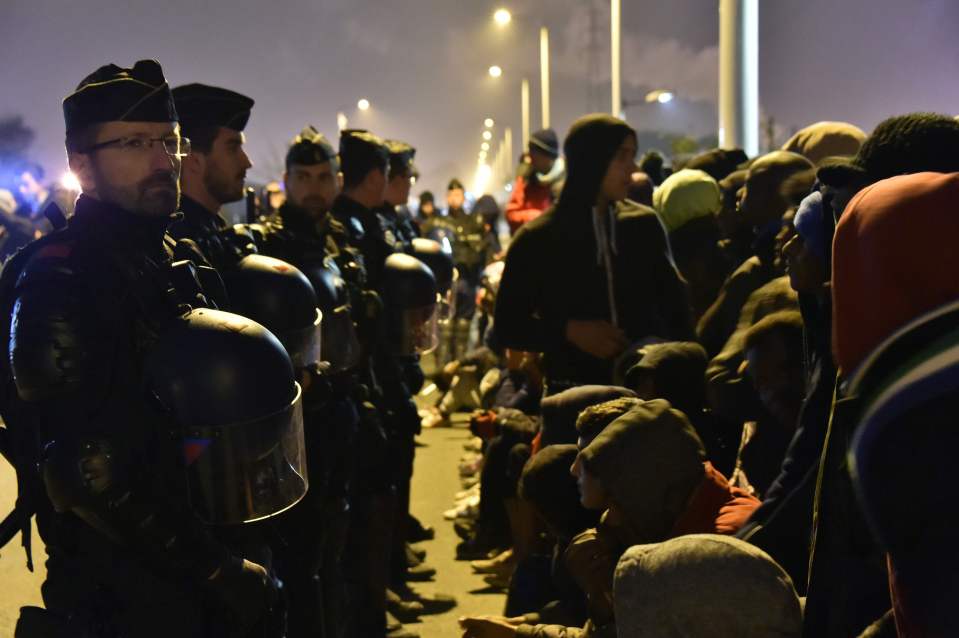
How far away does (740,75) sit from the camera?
10805 millimetres

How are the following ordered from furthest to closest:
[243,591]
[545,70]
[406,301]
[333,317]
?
[545,70] → [406,301] → [333,317] → [243,591]

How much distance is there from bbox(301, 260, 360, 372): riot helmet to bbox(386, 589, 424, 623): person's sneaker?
185 centimetres

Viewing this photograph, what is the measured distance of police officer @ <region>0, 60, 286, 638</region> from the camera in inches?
107

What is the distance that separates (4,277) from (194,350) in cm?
62

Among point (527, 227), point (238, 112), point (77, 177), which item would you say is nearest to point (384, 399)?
point (527, 227)

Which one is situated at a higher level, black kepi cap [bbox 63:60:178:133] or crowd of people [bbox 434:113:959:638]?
black kepi cap [bbox 63:60:178:133]

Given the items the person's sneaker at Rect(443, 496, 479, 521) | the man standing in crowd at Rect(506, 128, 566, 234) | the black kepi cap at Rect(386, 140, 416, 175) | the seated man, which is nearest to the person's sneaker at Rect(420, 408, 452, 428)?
the man standing in crowd at Rect(506, 128, 566, 234)

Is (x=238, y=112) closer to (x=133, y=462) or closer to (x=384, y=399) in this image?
(x=133, y=462)

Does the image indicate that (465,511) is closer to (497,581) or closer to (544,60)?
(497,581)

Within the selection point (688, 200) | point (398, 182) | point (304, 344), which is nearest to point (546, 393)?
point (304, 344)

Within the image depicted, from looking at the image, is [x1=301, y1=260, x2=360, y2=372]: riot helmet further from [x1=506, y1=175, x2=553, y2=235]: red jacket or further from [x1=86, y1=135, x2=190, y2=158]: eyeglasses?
[x1=506, y1=175, x2=553, y2=235]: red jacket

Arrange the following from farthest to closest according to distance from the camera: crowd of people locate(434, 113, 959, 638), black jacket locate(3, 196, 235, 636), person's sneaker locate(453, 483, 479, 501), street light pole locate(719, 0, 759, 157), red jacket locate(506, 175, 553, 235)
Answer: red jacket locate(506, 175, 553, 235), street light pole locate(719, 0, 759, 157), person's sneaker locate(453, 483, 479, 501), black jacket locate(3, 196, 235, 636), crowd of people locate(434, 113, 959, 638)


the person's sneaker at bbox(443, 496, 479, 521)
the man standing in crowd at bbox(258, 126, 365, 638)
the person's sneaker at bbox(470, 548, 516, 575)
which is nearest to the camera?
the man standing in crowd at bbox(258, 126, 365, 638)

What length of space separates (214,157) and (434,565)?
355 centimetres
